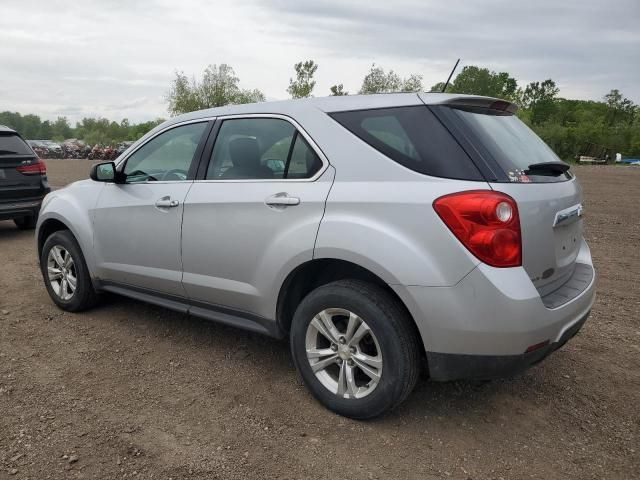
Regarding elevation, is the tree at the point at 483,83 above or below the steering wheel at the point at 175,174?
above

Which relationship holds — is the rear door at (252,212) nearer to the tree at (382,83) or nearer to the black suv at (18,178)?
the black suv at (18,178)

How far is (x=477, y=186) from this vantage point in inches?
96.9

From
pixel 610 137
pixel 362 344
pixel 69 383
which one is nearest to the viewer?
pixel 362 344

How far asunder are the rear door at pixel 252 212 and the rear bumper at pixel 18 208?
5.46 metres

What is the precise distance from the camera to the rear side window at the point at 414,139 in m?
2.55

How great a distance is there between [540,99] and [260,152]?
9739 centimetres

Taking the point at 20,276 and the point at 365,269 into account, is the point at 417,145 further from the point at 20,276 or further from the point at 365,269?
the point at 20,276

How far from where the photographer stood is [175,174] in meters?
3.76

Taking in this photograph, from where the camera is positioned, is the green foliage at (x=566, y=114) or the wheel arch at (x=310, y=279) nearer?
the wheel arch at (x=310, y=279)

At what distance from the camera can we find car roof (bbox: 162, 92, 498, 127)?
2.78 m

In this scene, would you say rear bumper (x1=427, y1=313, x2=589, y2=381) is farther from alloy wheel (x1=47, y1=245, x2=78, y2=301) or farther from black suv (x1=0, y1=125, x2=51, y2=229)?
black suv (x1=0, y1=125, x2=51, y2=229)

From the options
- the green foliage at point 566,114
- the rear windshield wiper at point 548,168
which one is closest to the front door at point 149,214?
the rear windshield wiper at point 548,168

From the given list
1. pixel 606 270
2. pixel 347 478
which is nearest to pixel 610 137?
pixel 606 270

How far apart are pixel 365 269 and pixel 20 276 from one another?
478 centimetres
